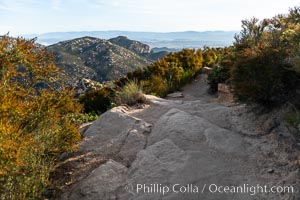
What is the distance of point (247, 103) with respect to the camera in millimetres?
7500

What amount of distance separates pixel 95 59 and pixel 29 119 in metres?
94.0

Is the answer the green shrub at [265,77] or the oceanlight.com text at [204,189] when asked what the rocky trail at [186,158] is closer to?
the oceanlight.com text at [204,189]

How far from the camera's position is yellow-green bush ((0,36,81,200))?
4.51 m

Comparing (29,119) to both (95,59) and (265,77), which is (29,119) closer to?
(265,77)

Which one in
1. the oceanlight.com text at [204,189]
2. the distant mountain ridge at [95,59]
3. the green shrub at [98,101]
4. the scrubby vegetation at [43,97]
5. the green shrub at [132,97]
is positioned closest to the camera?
the scrubby vegetation at [43,97]

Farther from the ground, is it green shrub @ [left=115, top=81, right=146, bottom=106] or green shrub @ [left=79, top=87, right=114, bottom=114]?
green shrub @ [left=115, top=81, right=146, bottom=106]

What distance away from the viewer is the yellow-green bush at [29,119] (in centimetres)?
451

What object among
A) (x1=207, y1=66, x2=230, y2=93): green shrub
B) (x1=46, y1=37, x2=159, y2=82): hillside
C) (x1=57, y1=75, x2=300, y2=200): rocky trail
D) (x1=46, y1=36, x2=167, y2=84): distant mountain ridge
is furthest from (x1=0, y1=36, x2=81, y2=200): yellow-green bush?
(x1=46, y1=37, x2=159, y2=82): hillside

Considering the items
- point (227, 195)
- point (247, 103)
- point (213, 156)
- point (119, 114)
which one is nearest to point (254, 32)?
point (247, 103)

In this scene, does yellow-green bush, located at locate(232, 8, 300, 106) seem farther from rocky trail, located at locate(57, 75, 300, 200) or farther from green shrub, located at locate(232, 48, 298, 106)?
rocky trail, located at locate(57, 75, 300, 200)

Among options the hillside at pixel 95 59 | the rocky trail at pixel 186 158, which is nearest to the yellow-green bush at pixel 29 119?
the rocky trail at pixel 186 158

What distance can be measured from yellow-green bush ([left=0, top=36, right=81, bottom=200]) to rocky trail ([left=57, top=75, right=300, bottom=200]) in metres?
0.68

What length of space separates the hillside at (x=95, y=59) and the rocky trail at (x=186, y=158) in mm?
73111

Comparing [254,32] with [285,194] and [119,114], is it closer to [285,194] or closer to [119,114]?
[119,114]
